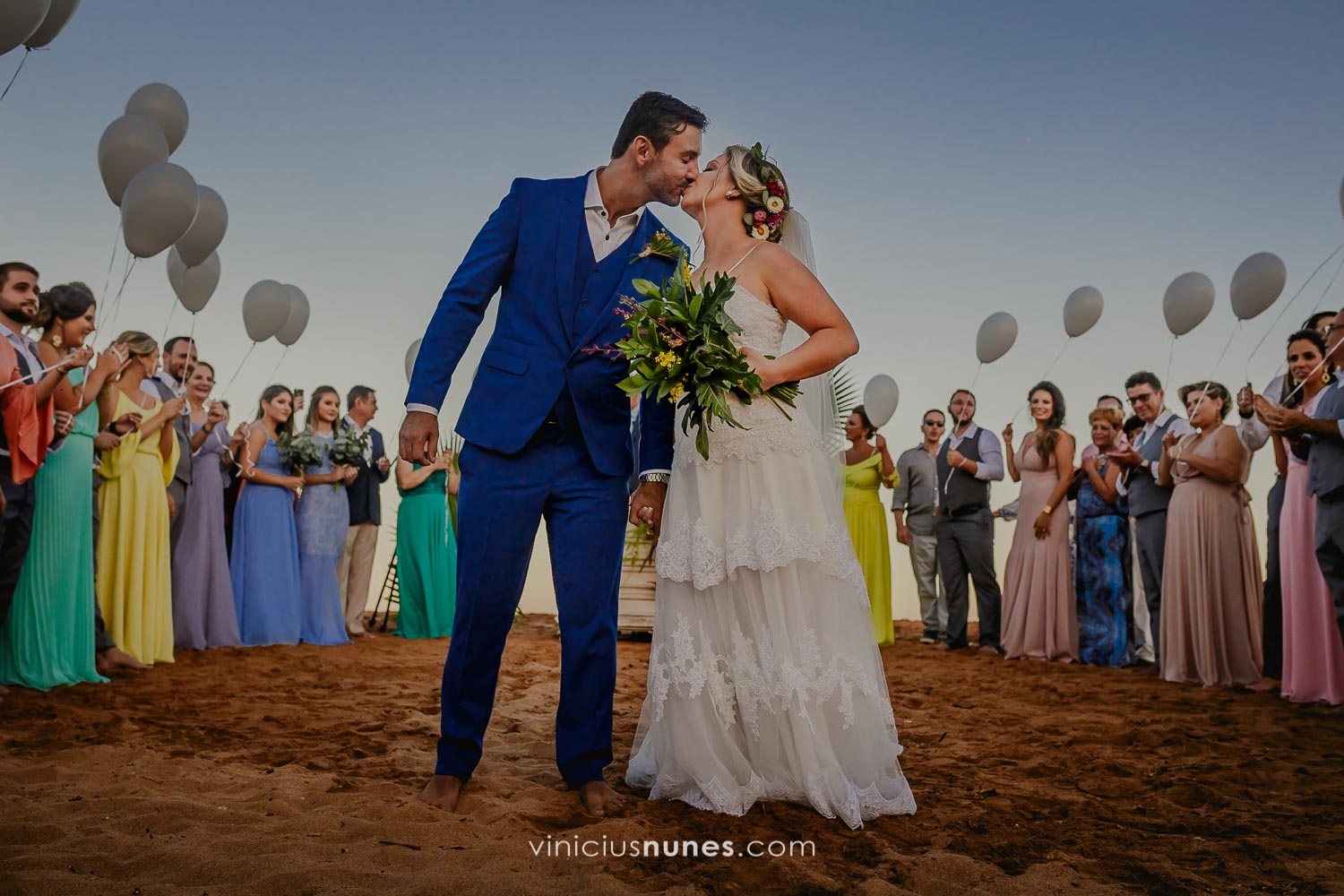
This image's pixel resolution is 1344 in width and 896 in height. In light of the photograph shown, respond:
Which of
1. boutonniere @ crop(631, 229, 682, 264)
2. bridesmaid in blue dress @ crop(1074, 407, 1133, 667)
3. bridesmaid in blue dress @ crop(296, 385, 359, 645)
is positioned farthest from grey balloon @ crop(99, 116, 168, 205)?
bridesmaid in blue dress @ crop(1074, 407, 1133, 667)

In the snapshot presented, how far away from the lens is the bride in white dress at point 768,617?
9.42 ft

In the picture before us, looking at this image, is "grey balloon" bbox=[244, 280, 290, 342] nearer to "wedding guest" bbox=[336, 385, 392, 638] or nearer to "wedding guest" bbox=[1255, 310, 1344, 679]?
"wedding guest" bbox=[336, 385, 392, 638]

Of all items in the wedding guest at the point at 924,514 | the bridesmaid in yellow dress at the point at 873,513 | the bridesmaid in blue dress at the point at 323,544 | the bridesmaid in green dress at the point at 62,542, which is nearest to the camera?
the bridesmaid in green dress at the point at 62,542

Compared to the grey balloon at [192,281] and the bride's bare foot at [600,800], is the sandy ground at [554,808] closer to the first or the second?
the bride's bare foot at [600,800]

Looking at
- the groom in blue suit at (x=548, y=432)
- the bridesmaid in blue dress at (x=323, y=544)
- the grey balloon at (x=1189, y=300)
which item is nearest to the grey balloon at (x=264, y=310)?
the bridesmaid in blue dress at (x=323, y=544)

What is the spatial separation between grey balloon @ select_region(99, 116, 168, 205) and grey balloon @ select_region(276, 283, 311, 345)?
2134mm

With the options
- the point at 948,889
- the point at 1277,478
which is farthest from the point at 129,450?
the point at 1277,478

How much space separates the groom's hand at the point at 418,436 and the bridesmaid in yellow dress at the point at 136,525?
4.08 m

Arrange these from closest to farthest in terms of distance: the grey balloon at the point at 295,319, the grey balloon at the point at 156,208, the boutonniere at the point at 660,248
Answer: the boutonniere at the point at 660,248, the grey balloon at the point at 156,208, the grey balloon at the point at 295,319

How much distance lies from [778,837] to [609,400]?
1422mm

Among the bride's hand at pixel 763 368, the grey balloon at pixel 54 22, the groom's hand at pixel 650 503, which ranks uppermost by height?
the grey balloon at pixel 54 22

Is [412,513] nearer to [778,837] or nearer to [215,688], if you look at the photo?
[215,688]

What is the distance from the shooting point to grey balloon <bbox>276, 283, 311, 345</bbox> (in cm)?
812

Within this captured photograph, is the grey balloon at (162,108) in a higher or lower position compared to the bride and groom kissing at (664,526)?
higher
